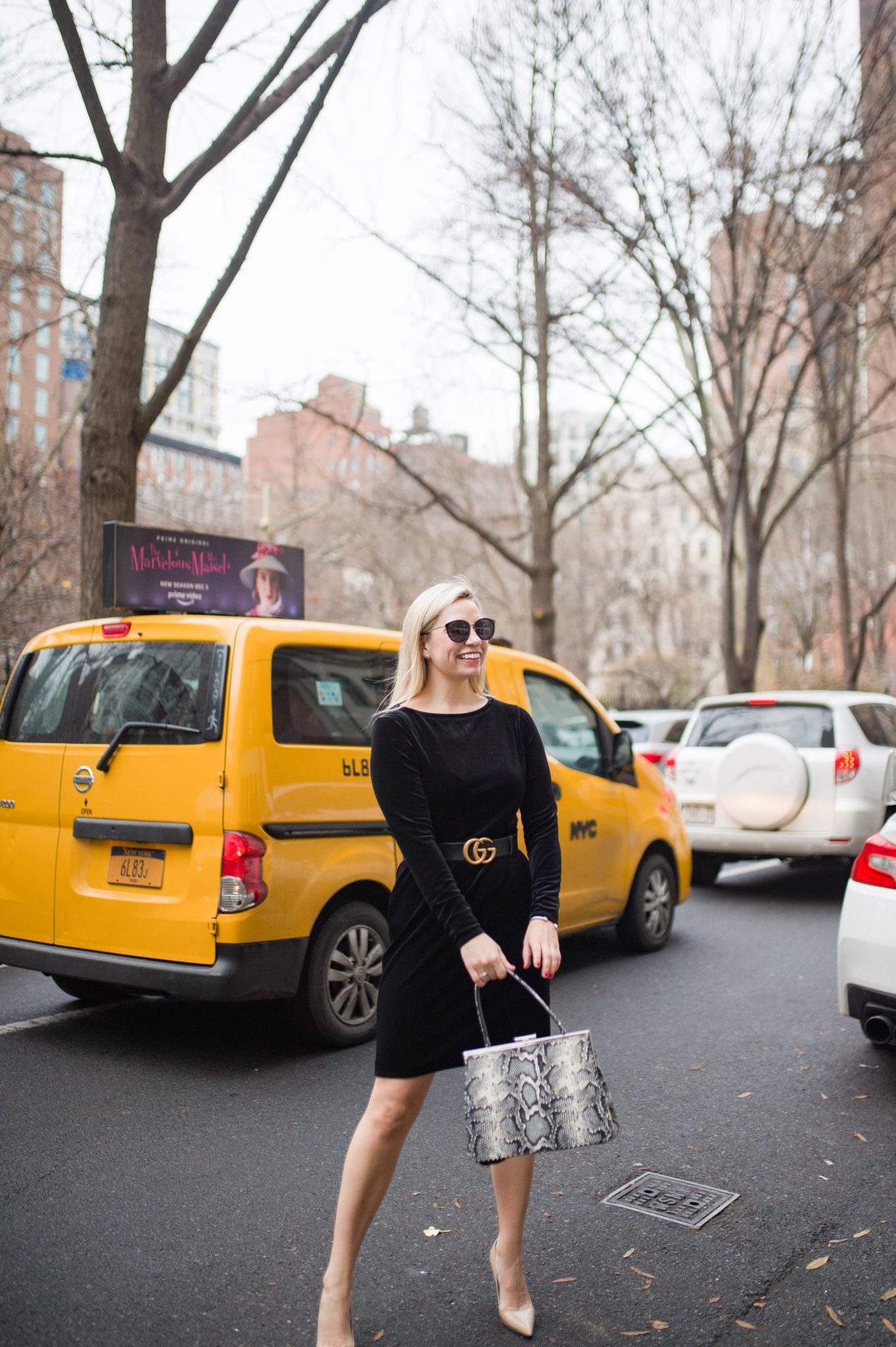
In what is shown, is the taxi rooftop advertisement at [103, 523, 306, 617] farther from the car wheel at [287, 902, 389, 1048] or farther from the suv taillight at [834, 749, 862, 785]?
the suv taillight at [834, 749, 862, 785]

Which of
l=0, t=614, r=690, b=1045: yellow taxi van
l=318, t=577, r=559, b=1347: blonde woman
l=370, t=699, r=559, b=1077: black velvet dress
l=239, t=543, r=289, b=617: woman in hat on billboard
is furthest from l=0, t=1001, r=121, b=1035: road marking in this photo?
l=370, t=699, r=559, b=1077: black velvet dress

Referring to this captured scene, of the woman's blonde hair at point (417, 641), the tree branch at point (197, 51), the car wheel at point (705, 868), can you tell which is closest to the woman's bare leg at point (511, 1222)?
the woman's blonde hair at point (417, 641)

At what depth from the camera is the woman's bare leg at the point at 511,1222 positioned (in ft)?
9.50

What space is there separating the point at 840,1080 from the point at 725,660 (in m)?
14.2

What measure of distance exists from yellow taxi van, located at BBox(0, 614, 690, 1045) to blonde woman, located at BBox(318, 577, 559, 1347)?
2150mm

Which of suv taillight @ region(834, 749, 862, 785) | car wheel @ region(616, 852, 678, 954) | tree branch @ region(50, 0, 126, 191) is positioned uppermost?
tree branch @ region(50, 0, 126, 191)

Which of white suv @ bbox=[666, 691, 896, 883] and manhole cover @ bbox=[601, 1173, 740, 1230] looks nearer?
manhole cover @ bbox=[601, 1173, 740, 1230]

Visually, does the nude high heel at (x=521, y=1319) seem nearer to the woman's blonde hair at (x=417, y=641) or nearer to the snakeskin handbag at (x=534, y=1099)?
the snakeskin handbag at (x=534, y=1099)

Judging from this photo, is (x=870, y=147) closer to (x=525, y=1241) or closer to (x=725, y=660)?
(x=725, y=660)

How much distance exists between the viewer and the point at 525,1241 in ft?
11.5

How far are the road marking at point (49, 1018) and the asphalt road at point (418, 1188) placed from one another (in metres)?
0.06

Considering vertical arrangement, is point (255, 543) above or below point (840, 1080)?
above

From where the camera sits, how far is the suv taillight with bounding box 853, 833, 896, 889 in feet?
15.8

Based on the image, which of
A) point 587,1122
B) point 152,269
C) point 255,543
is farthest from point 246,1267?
point 152,269
